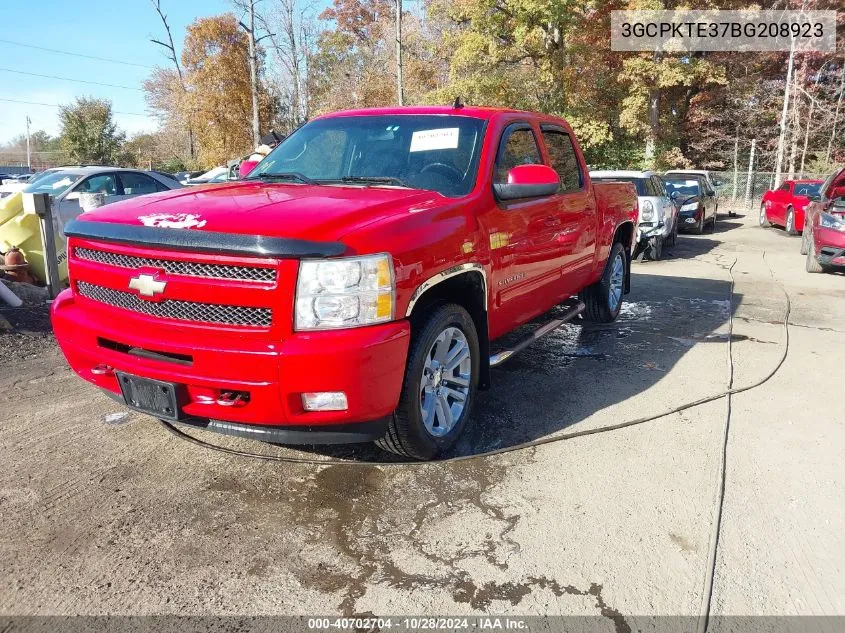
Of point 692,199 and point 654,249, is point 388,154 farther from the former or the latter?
point 692,199

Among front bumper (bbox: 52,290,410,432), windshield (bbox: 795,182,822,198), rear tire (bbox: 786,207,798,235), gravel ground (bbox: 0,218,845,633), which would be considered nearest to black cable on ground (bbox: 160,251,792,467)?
gravel ground (bbox: 0,218,845,633)

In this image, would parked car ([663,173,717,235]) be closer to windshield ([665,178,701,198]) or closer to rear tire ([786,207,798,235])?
windshield ([665,178,701,198])

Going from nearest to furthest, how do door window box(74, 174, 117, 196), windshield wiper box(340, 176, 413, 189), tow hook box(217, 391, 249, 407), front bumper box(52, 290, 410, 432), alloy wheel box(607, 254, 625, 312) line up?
1. front bumper box(52, 290, 410, 432)
2. tow hook box(217, 391, 249, 407)
3. windshield wiper box(340, 176, 413, 189)
4. alloy wheel box(607, 254, 625, 312)
5. door window box(74, 174, 117, 196)

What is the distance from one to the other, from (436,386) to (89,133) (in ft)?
128

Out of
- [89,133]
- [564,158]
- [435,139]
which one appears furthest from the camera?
[89,133]

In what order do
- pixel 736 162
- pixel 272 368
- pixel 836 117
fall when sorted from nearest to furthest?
pixel 272 368 → pixel 836 117 → pixel 736 162

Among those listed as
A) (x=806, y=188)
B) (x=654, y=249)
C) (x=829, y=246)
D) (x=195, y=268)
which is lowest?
(x=654, y=249)

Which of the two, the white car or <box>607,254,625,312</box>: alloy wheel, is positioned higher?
the white car

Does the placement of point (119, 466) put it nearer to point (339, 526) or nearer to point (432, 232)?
point (339, 526)

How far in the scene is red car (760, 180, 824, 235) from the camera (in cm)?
1669

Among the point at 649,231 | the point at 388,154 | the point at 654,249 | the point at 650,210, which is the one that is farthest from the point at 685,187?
the point at 388,154

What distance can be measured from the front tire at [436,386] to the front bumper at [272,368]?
16cm

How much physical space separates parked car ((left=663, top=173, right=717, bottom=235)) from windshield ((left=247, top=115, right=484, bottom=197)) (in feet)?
41.4

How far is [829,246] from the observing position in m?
9.55
